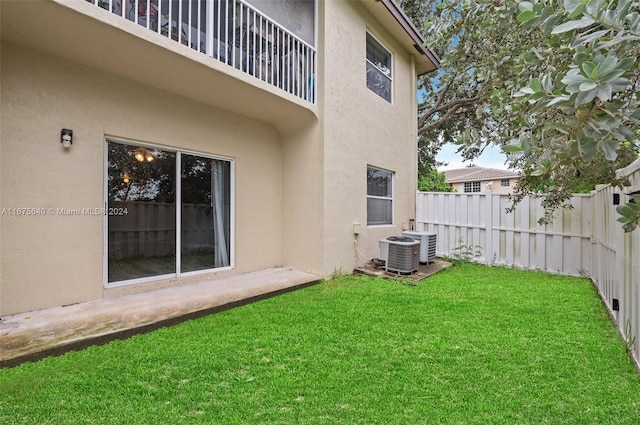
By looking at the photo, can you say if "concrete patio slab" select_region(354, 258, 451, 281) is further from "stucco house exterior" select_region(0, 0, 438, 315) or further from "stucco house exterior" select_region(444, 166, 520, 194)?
"stucco house exterior" select_region(444, 166, 520, 194)

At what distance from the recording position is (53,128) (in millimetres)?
3912

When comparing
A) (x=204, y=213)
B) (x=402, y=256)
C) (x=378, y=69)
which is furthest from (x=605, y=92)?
(x=378, y=69)

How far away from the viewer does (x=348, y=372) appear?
8.80 ft

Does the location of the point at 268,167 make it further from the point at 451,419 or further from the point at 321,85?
the point at 451,419

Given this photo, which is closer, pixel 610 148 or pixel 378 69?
pixel 610 148

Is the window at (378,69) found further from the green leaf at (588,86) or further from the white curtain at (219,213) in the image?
the green leaf at (588,86)

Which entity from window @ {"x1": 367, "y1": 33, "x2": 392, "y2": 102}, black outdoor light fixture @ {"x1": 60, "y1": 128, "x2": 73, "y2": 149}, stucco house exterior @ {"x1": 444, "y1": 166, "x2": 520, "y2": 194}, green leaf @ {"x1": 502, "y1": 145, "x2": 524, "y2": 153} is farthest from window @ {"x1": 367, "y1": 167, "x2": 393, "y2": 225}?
stucco house exterior @ {"x1": 444, "y1": 166, "x2": 520, "y2": 194}

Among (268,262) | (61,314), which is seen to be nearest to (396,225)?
(268,262)

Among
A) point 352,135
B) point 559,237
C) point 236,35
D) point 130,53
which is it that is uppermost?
point 236,35

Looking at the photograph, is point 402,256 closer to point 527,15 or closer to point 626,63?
point 527,15

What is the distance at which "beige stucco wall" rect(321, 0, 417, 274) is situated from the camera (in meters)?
6.28

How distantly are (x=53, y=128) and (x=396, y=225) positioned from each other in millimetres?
7286

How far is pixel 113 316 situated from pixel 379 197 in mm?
6120

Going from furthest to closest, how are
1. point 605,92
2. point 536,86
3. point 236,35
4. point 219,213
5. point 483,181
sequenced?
point 483,181
point 219,213
point 236,35
point 536,86
point 605,92
